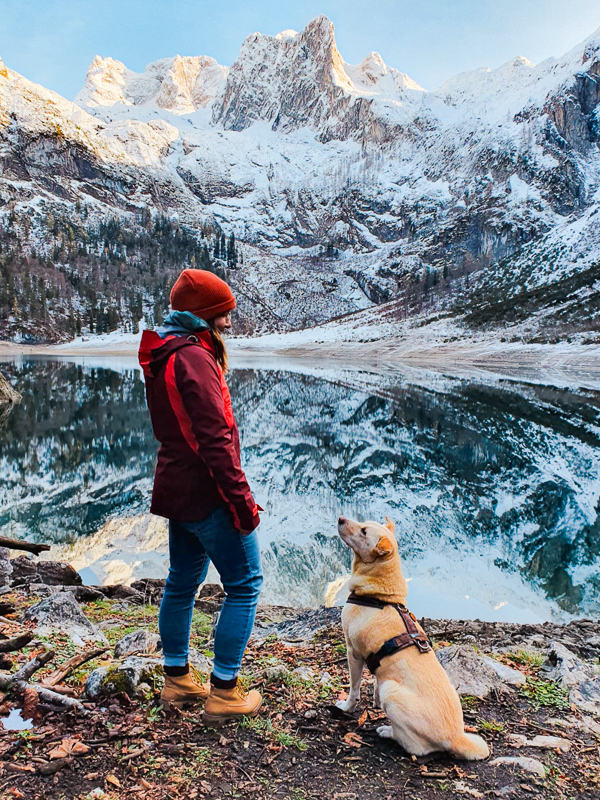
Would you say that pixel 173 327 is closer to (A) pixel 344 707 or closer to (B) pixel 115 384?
(A) pixel 344 707

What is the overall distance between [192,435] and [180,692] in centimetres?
168

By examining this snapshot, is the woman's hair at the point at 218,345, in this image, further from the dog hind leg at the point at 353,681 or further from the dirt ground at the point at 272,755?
the dirt ground at the point at 272,755

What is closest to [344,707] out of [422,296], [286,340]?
[286,340]

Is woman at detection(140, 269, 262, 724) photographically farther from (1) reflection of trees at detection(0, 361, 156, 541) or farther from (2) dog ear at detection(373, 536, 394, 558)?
(1) reflection of trees at detection(0, 361, 156, 541)

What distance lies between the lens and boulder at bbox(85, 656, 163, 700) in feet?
10.5

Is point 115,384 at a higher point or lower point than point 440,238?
lower

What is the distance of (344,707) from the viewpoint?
3.32 meters

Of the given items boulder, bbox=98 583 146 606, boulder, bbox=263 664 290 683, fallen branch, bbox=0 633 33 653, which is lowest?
boulder, bbox=98 583 146 606

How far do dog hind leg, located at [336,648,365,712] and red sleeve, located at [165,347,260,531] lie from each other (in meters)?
1.14

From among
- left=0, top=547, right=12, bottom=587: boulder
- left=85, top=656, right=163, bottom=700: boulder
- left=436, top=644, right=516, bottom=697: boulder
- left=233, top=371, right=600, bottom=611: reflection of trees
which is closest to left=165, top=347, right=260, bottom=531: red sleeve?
left=85, top=656, right=163, bottom=700: boulder

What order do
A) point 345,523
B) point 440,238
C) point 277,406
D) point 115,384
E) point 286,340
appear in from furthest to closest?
point 440,238, point 286,340, point 115,384, point 277,406, point 345,523

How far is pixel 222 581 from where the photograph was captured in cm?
303

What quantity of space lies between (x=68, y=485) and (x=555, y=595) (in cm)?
1079

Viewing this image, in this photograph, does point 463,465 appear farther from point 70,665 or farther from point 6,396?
point 6,396
